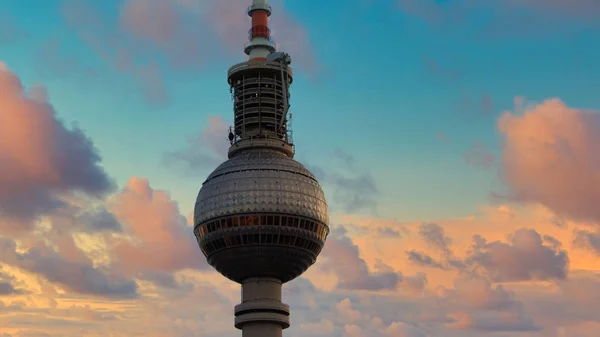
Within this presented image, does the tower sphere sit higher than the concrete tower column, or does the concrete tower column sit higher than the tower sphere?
the tower sphere

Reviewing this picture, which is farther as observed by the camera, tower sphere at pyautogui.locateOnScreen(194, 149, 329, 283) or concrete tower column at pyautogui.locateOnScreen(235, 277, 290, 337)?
concrete tower column at pyautogui.locateOnScreen(235, 277, 290, 337)

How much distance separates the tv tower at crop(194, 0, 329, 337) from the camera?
590 ft

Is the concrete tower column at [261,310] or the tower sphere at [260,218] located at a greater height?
the tower sphere at [260,218]

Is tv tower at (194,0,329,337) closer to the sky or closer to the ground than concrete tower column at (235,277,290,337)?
closer to the sky

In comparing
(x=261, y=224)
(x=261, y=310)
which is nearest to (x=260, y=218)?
(x=261, y=224)

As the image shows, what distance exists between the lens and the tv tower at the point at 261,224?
590 ft

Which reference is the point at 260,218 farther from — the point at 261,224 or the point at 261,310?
the point at 261,310

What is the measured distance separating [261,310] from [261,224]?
49.1 feet

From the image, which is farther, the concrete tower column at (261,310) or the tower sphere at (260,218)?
the concrete tower column at (261,310)

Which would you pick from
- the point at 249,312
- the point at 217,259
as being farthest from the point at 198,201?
the point at 249,312

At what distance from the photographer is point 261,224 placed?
7057 inches

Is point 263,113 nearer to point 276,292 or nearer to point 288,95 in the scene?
point 288,95

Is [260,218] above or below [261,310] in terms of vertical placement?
above

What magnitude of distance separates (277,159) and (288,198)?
9.49 m
